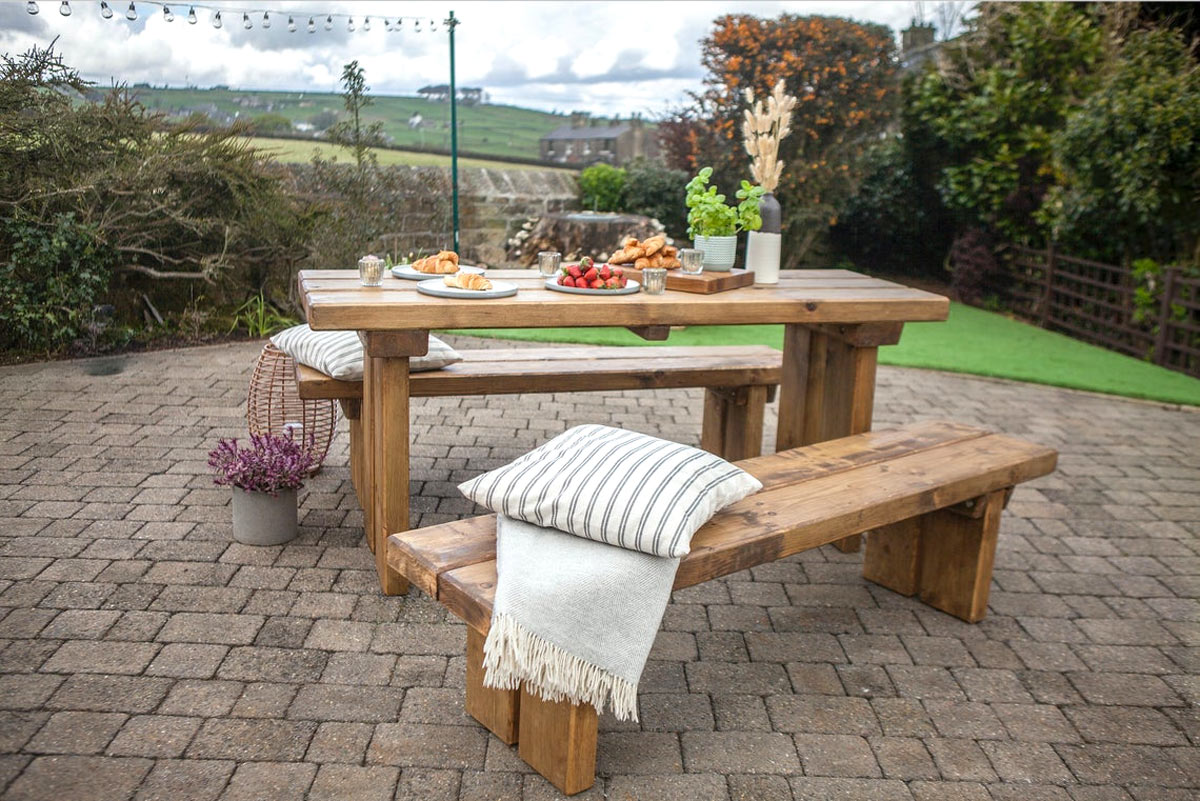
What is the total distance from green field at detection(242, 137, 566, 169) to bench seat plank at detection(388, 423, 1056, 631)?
19.6ft

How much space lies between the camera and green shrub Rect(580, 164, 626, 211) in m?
11.7

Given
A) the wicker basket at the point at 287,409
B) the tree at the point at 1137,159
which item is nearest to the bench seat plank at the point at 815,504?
the wicker basket at the point at 287,409

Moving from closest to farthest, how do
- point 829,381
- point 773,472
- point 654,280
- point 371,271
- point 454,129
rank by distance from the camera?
point 773,472
point 371,271
point 654,280
point 829,381
point 454,129

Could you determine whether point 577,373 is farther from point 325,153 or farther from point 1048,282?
point 1048,282

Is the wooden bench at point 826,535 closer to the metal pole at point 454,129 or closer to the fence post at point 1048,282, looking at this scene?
the metal pole at point 454,129

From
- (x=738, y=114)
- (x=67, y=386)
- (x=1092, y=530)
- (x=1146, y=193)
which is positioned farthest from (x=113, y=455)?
(x=738, y=114)

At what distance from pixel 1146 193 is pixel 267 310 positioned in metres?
6.88

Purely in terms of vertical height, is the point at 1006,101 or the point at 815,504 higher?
the point at 1006,101

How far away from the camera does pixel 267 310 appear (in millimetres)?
8234

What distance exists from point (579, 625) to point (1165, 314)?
7275 millimetres

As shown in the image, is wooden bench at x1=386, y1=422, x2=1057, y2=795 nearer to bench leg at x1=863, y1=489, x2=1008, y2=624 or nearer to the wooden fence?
bench leg at x1=863, y1=489, x2=1008, y2=624

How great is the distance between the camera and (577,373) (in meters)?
4.51

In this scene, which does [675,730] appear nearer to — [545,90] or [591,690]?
[591,690]

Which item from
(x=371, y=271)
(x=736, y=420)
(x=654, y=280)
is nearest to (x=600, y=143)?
(x=736, y=420)
